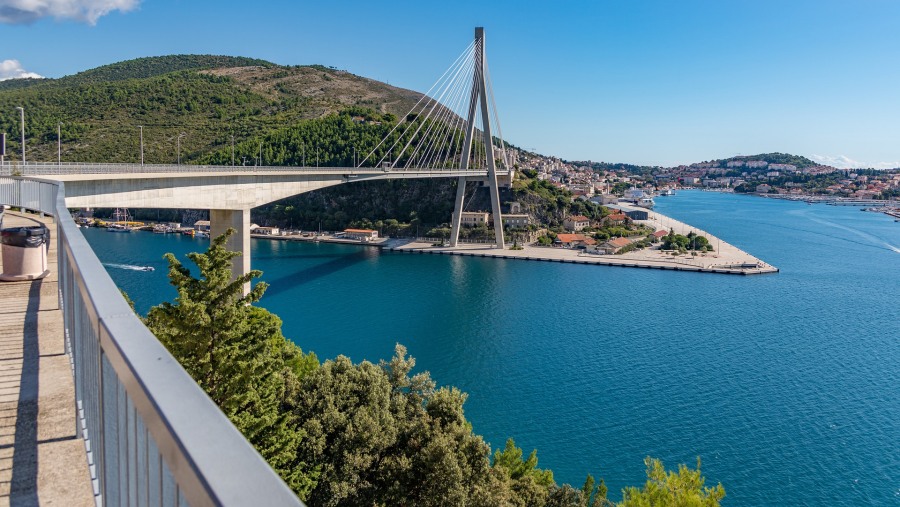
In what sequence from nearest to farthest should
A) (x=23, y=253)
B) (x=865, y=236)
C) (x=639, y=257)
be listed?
(x=23, y=253)
(x=639, y=257)
(x=865, y=236)

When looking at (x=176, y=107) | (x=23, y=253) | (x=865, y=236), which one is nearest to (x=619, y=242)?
(x=865, y=236)

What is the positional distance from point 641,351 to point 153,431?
21250mm

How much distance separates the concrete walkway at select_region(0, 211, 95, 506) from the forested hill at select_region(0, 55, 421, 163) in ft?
183

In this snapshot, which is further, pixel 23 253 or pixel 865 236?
pixel 865 236

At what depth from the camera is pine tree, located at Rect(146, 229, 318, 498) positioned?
7.42 m

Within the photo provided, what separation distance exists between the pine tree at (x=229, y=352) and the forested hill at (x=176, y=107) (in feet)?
169

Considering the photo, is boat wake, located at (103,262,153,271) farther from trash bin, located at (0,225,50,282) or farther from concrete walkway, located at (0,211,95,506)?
concrete walkway, located at (0,211,95,506)

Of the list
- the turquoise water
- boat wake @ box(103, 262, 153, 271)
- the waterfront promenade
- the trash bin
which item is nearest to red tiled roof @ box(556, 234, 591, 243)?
the waterfront promenade

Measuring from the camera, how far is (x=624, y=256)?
140ft

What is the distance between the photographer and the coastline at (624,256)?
38594 mm

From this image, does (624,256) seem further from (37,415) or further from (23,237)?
(37,415)

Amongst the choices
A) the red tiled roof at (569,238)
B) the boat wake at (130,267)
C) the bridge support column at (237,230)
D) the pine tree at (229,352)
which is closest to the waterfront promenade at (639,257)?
the red tiled roof at (569,238)

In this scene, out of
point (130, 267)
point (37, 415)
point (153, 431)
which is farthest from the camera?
point (130, 267)

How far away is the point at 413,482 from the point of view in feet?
29.8
